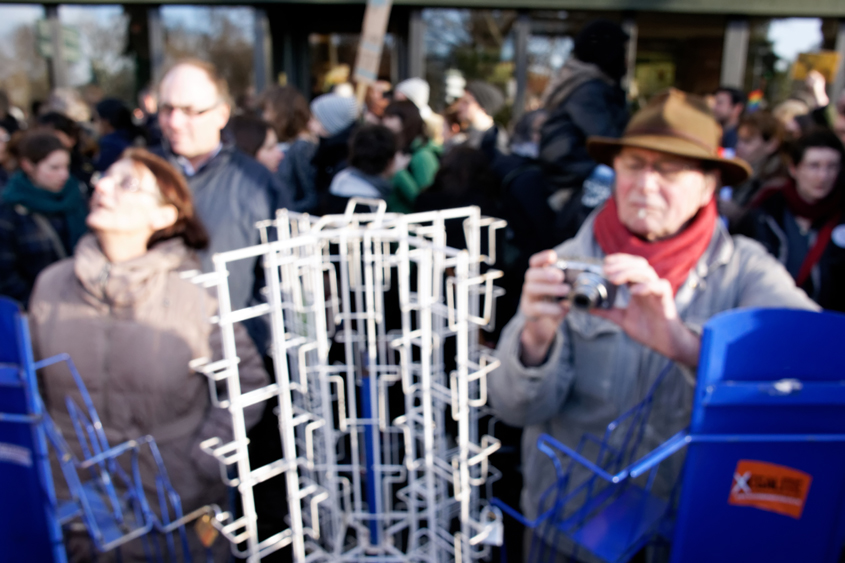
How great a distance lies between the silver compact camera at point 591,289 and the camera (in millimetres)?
1279

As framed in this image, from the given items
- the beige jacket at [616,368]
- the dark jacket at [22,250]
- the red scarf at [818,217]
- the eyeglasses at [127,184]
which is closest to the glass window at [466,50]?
the red scarf at [818,217]

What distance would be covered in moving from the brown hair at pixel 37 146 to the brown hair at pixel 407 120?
2052 mm

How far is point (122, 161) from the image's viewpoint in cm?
188

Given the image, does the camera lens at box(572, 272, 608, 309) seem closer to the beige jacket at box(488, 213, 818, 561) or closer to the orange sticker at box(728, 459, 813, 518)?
the beige jacket at box(488, 213, 818, 561)

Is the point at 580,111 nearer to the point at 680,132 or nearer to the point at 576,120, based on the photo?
the point at 576,120

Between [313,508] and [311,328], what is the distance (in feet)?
1.49

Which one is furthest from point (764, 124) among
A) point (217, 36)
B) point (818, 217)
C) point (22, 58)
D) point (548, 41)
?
point (22, 58)

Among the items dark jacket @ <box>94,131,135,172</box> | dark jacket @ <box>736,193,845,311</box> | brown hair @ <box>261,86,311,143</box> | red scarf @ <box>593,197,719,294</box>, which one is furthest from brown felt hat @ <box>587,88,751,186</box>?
dark jacket @ <box>94,131,135,172</box>

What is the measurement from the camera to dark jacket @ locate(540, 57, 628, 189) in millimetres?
2834

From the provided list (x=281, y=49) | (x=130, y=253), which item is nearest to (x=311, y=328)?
(x=130, y=253)

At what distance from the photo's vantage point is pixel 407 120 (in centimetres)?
434

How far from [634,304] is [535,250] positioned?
1684mm

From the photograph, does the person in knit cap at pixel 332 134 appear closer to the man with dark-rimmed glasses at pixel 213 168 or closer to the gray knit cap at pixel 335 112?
the gray knit cap at pixel 335 112

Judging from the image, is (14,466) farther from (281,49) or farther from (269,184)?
(281,49)
